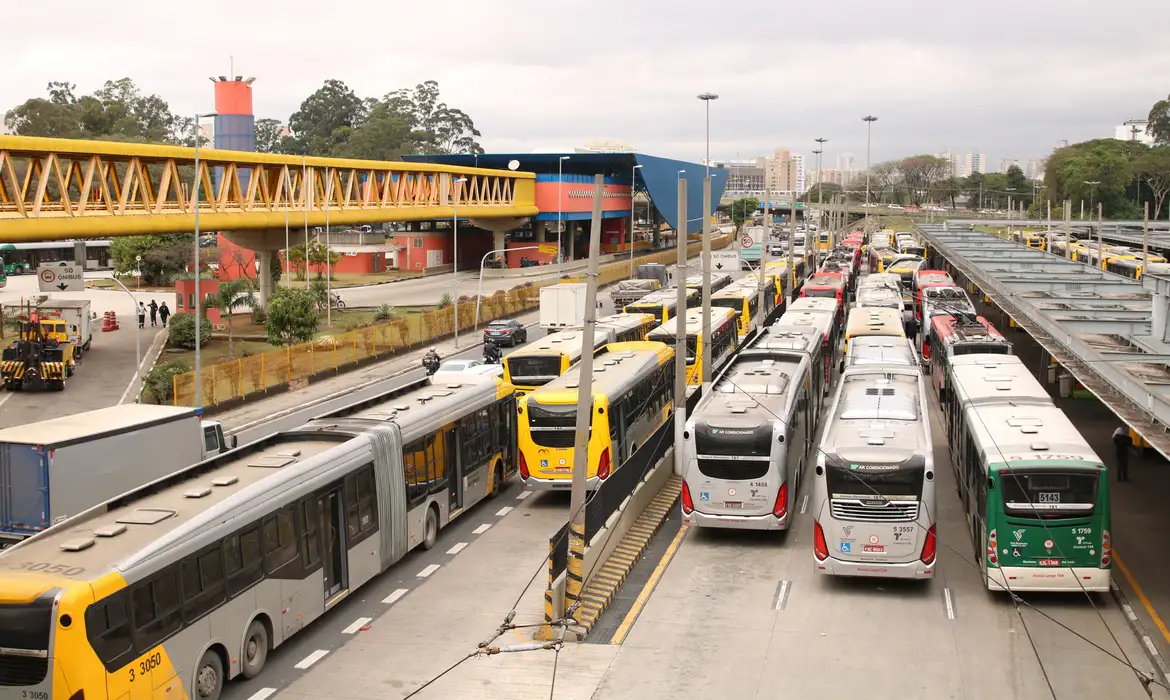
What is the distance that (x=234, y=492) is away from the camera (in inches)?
590

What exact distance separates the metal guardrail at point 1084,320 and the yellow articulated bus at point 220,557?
11563 millimetres

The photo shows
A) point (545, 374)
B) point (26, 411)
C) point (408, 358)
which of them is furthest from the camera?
point (408, 358)

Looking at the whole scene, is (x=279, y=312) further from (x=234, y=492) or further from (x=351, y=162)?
(x=234, y=492)

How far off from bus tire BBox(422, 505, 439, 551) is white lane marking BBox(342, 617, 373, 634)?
3231mm

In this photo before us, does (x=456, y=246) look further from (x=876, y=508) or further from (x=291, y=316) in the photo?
(x=876, y=508)

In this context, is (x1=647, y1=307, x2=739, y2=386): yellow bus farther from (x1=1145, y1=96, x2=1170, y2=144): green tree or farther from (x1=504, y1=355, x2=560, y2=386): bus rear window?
(x1=1145, y1=96, x2=1170, y2=144): green tree

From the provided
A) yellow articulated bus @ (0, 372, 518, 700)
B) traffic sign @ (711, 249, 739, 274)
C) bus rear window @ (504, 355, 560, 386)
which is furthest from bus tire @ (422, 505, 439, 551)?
traffic sign @ (711, 249, 739, 274)

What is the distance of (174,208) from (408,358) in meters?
11.4

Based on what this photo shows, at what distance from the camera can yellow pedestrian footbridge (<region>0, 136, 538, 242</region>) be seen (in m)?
38.0

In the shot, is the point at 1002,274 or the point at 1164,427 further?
the point at 1002,274

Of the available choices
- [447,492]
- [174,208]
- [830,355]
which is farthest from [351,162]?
[447,492]

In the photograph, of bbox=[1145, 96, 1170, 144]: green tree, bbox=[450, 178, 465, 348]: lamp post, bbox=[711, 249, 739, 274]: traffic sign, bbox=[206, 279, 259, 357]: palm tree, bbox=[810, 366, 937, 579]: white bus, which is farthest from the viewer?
bbox=[1145, 96, 1170, 144]: green tree

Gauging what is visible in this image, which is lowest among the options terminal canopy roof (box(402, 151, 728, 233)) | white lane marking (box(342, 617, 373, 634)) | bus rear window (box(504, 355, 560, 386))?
white lane marking (box(342, 617, 373, 634))

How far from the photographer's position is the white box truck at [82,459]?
18641mm
